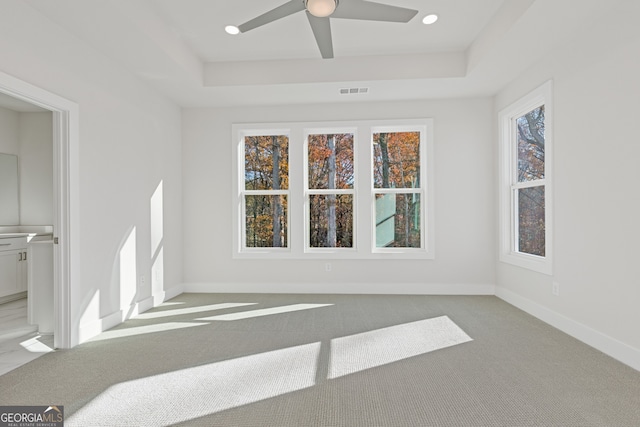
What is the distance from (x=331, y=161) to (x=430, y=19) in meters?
2.25

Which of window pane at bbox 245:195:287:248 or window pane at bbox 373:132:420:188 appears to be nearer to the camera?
window pane at bbox 373:132:420:188

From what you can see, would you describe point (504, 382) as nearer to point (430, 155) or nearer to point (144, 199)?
point (430, 155)

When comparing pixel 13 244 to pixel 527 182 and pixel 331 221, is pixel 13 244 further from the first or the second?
pixel 527 182

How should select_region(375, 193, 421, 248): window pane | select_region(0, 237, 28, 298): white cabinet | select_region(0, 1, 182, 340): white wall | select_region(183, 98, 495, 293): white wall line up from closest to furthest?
1. select_region(0, 1, 182, 340): white wall
2. select_region(0, 237, 28, 298): white cabinet
3. select_region(183, 98, 495, 293): white wall
4. select_region(375, 193, 421, 248): window pane

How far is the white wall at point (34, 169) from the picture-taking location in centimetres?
499

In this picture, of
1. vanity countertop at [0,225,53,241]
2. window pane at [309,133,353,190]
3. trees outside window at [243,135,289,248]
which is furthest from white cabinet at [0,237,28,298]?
window pane at [309,133,353,190]

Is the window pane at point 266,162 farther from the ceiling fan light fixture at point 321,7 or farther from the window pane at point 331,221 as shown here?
the ceiling fan light fixture at point 321,7

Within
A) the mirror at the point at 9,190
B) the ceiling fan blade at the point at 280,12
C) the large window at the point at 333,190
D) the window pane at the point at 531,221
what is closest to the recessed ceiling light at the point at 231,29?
the ceiling fan blade at the point at 280,12

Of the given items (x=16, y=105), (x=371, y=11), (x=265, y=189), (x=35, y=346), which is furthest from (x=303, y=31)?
(x=16, y=105)

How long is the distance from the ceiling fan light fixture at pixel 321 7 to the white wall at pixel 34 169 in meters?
4.81

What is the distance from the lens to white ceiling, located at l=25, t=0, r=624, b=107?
2811 millimetres

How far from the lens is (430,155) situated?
4.73 meters

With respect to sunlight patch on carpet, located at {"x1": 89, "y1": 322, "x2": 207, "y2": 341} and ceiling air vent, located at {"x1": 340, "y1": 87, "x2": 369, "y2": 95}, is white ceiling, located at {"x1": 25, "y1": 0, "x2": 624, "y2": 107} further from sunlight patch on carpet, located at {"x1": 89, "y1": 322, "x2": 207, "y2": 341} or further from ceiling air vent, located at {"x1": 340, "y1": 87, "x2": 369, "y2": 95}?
sunlight patch on carpet, located at {"x1": 89, "y1": 322, "x2": 207, "y2": 341}

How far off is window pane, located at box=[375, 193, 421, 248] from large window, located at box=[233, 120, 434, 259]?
14 millimetres
